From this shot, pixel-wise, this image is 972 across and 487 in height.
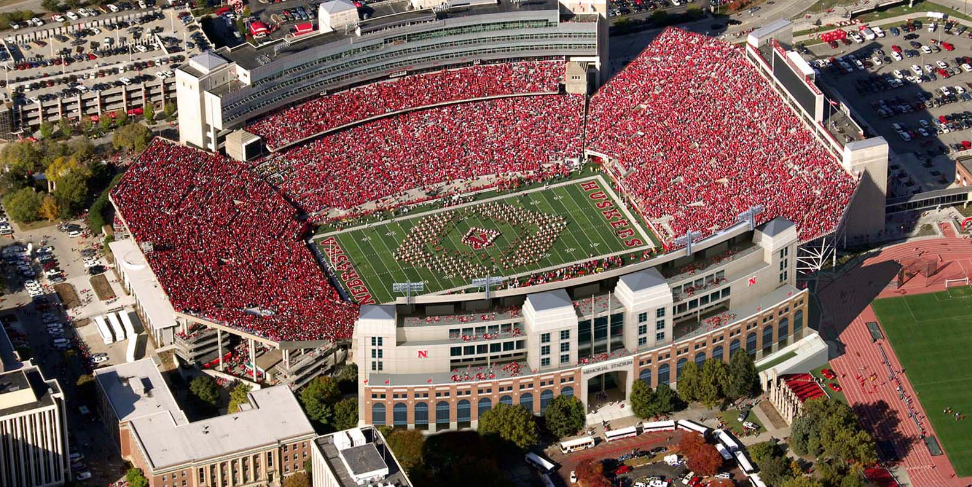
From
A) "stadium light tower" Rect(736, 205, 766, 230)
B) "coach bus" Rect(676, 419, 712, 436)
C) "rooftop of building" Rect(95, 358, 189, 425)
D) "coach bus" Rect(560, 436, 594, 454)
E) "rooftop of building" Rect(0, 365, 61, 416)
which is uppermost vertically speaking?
"stadium light tower" Rect(736, 205, 766, 230)

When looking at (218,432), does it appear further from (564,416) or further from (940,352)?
(940,352)

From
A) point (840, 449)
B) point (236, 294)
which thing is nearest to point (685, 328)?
point (840, 449)

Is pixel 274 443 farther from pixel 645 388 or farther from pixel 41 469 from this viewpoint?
pixel 645 388

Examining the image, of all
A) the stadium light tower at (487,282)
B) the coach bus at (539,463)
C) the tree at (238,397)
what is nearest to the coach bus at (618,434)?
the coach bus at (539,463)

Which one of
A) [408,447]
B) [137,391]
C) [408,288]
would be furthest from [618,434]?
[137,391]

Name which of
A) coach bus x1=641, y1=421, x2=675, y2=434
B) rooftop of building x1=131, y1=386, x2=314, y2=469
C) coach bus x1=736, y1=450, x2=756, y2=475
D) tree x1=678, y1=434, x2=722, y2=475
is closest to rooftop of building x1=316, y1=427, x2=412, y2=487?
rooftop of building x1=131, y1=386, x2=314, y2=469

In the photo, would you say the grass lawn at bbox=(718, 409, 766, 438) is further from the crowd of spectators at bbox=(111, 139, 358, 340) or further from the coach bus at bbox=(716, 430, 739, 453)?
the crowd of spectators at bbox=(111, 139, 358, 340)
